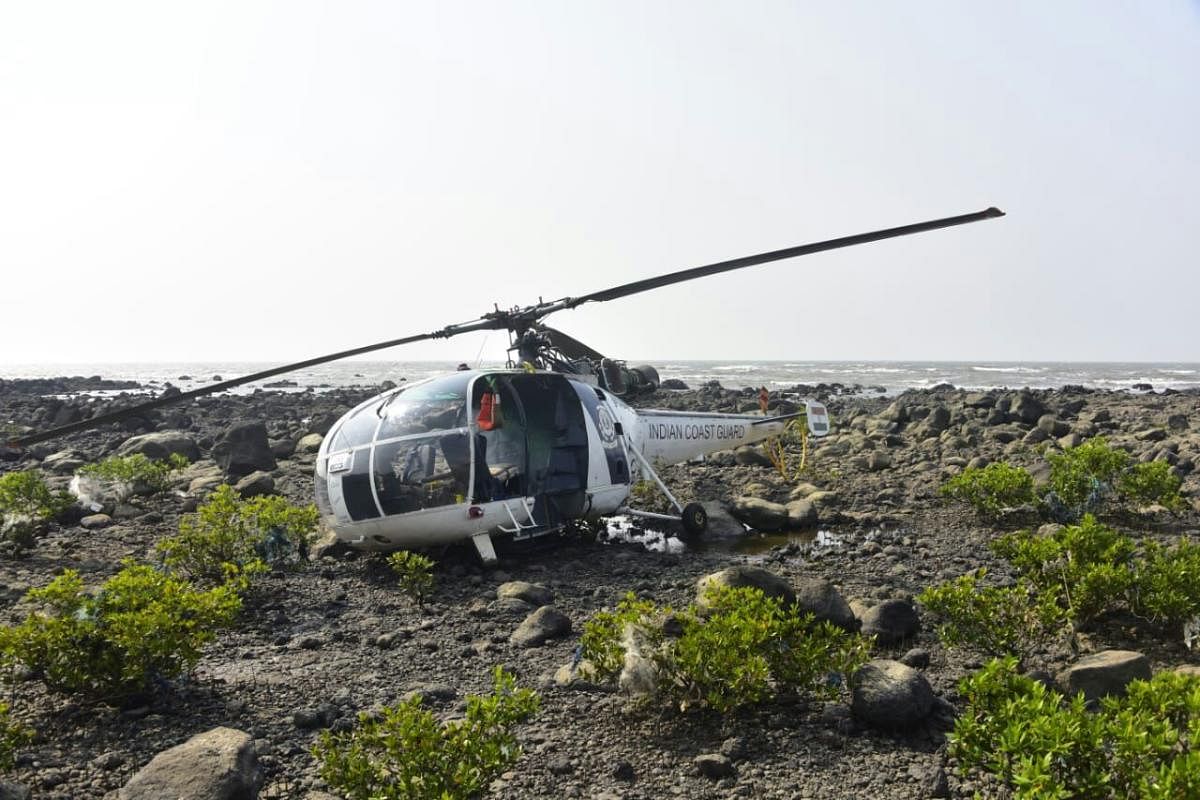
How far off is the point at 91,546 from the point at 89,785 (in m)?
6.85

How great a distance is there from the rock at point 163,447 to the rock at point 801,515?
12268mm

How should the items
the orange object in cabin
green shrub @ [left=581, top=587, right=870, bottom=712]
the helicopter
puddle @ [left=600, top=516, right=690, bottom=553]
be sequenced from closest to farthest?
green shrub @ [left=581, top=587, right=870, bottom=712], the helicopter, the orange object in cabin, puddle @ [left=600, top=516, right=690, bottom=553]

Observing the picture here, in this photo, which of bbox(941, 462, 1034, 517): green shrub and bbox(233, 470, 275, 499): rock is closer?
bbox(941, 462, 1034, 517): green shrub

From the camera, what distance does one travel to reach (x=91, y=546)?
9539 millimetres

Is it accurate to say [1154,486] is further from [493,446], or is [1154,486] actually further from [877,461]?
[493,446]

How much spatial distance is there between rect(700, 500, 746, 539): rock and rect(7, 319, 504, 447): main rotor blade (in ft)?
13.7

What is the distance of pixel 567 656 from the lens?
584 cm

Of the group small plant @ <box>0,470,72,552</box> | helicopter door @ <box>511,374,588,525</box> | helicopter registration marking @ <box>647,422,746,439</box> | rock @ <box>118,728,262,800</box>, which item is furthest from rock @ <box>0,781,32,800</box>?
helicopter registration marking @ <box>647,422,746,439</box>

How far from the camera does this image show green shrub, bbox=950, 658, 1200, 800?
9.19ft

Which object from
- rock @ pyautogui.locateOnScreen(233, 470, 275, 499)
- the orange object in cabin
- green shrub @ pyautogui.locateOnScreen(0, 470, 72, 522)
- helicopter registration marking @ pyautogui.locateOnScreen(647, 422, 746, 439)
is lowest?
rock @ pyautogui.locateOnScreen(233, 470, 275, 499)

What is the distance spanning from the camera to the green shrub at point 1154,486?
378 inches

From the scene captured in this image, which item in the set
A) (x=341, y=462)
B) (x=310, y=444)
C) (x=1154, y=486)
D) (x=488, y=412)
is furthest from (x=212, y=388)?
(x=310, y=444)

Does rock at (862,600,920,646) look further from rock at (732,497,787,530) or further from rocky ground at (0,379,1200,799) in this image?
rock at (732,497,787,530)

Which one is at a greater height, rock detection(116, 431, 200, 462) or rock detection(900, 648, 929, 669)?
rock detection(116, 431, 200, 462)
